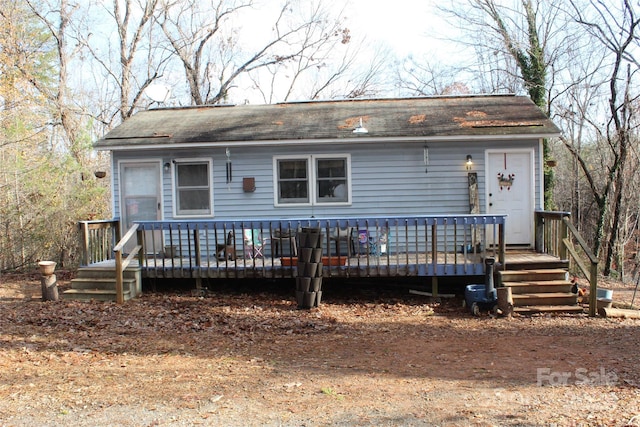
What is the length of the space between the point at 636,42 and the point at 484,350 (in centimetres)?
1327

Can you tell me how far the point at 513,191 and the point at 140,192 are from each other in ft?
25.1

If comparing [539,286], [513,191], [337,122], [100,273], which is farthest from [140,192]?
[539,286]

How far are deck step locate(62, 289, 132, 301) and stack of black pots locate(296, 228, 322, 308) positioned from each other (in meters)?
3.15

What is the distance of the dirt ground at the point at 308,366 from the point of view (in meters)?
4.04

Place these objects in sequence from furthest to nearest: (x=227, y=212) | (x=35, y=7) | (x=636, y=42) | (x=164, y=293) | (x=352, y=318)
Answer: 1. (x=35, y=7)
2. (x=636, y=42)
3. (x=227, y=212)
4. (x=164, y=293)
5. (x=352, y=318)

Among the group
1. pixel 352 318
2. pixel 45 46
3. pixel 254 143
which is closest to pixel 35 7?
pixel 45 46

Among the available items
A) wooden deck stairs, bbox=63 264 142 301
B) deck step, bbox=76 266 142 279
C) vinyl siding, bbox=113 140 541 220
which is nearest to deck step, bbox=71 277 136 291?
wooden deck stairs, bbox=63 264 142 301

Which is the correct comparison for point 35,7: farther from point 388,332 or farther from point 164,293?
point 388,332

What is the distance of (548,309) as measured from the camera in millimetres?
7887

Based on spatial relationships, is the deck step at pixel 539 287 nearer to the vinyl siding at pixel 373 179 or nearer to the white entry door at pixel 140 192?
the vinyl siding at pixel 373 179

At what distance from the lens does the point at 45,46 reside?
18.9 meters

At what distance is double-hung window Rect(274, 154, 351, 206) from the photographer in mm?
10359

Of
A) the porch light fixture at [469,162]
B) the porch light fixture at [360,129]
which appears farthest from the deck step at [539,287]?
the porch light fixture at [360,129]

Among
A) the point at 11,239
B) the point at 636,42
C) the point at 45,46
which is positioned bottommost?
the point at 11,239
